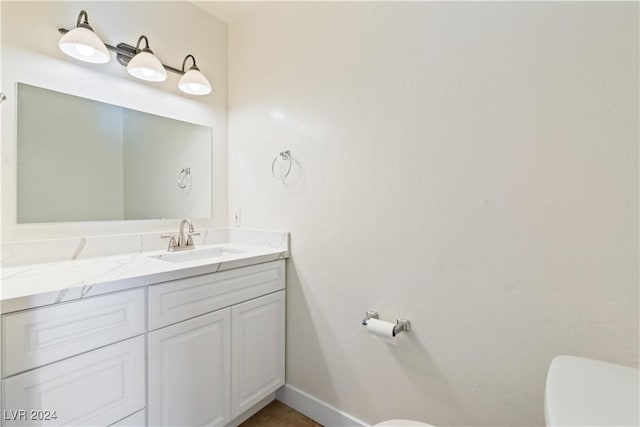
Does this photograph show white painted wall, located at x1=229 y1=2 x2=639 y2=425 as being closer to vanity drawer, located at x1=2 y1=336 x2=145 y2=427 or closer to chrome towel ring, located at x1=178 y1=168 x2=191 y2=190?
chrome towel ring, located at x1=178 y1=168 x2=191 y2=190

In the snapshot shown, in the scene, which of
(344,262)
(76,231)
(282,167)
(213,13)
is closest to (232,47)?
(213,13)

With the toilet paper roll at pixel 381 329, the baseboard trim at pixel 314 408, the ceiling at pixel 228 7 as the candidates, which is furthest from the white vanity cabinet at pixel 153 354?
the ceiling at pixel 228 7

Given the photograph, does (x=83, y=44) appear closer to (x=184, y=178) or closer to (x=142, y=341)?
(x=184, y=178)

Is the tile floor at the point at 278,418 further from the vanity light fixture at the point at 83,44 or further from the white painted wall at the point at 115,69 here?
the vanity light fixture at the point at 83,44

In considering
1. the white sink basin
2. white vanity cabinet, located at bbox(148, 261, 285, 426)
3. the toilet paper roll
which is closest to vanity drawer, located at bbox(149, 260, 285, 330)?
white vanity cabinet, located at bbox(148, 261, 285, 426)

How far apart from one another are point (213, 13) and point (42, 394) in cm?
222

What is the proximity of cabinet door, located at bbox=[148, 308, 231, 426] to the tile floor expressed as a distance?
0.91ft

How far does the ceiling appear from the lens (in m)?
1.91

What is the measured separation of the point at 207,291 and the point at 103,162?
95 cm

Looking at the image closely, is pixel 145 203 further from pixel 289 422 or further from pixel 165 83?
pixel 289 422

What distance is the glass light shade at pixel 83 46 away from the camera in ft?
4.33

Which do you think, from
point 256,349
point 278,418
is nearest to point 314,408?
point 278,418

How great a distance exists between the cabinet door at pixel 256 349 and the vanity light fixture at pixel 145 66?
1323 millimetres

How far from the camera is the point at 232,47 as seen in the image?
2.11m
